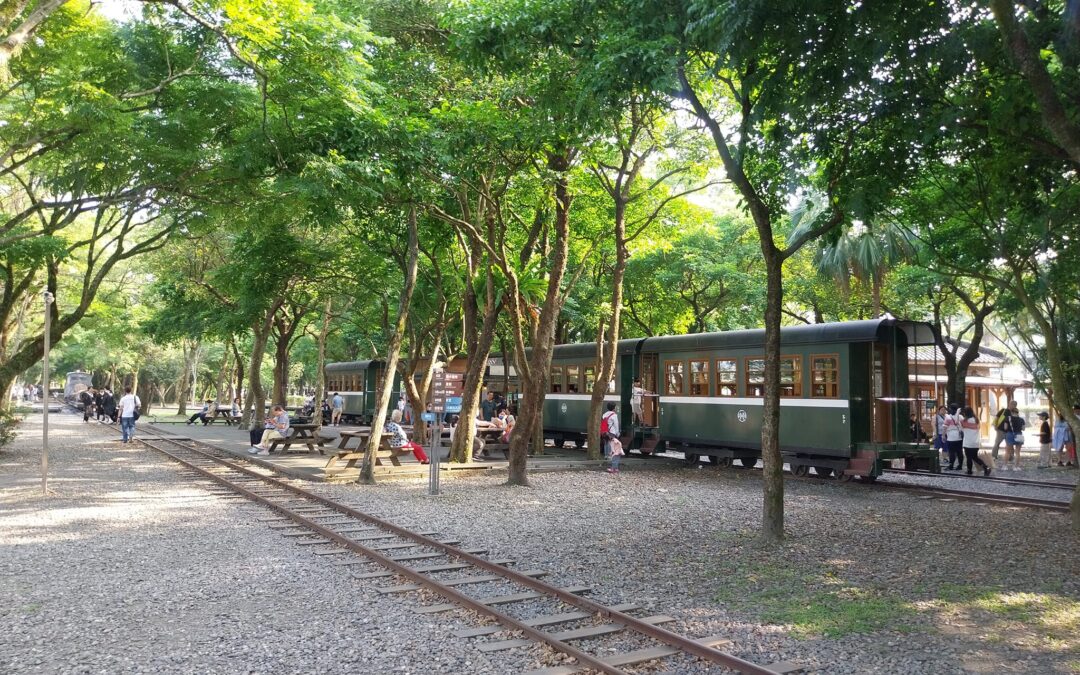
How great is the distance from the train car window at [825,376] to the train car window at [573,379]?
865cm

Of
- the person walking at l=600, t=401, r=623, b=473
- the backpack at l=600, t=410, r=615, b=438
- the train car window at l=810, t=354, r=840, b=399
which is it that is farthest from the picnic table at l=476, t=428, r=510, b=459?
the train car window at l=810, t=354, r=840, b=399

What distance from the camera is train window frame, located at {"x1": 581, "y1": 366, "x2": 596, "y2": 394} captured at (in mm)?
22609

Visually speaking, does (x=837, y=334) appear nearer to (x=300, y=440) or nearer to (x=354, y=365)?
(x=300, y=440)

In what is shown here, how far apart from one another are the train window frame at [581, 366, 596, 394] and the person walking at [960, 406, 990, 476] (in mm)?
9270

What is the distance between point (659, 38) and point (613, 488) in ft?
27.7

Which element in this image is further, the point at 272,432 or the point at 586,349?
the point at 586,349

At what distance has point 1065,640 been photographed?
584 cm

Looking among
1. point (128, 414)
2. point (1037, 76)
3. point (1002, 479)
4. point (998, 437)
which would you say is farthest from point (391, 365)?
point (998, 437)

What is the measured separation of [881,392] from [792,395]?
5.50ft

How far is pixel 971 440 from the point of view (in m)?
17.9

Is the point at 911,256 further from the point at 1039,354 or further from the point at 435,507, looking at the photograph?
the point at 435,507

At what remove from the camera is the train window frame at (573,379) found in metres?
23.2

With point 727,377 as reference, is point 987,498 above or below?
below

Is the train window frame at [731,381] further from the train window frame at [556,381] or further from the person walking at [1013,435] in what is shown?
the person walking at [1013,435]
